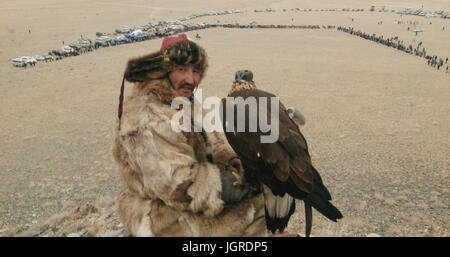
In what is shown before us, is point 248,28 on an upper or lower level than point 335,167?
upper

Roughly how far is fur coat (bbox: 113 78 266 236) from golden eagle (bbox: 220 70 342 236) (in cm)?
21

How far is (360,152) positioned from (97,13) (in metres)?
65.5

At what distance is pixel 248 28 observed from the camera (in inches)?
1879

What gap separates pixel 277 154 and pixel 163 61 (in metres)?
1.11

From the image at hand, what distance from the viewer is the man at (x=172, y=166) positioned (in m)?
1.90

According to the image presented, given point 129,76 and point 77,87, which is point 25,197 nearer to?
point 129,76

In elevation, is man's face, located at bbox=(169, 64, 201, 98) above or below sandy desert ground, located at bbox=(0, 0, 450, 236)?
above

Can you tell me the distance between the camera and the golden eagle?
194cm

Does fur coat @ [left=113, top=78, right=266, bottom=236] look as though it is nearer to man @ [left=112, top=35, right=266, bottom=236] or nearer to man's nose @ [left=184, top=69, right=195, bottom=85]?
man @ [left=112, top=35, right=266, bottom=236]

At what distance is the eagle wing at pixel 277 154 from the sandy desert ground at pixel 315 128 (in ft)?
17.5

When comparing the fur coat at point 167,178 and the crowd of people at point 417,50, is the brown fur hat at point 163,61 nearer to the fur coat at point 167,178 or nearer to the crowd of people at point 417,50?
the fur coat at point 167,178

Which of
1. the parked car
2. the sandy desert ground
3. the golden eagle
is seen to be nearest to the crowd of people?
the sandy desert ground

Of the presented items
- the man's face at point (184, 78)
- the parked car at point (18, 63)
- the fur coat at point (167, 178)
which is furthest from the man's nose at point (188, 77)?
the parked car at point (18, 63)
